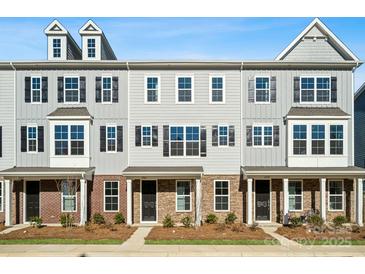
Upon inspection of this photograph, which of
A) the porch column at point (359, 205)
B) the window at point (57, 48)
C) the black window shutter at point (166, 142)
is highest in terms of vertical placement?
the window at point (57, 48)

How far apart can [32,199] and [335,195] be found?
17.8 meters

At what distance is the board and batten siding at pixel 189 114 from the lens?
2250 cm

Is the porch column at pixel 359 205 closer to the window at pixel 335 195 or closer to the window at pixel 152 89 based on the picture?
the window at pixel 335 195

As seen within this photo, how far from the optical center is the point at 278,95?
2264cm

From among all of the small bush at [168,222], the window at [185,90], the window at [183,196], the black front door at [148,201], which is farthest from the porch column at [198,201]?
the window at [185,90]

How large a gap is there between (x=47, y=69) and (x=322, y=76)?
16329 mm

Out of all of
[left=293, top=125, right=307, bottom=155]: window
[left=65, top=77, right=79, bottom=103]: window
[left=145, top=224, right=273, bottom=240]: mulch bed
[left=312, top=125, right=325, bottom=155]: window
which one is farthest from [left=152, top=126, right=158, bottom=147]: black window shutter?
[left=312, top=125, right=325, bottom=155]: window

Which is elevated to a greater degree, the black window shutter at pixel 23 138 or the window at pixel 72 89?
the window at pixel 72 89

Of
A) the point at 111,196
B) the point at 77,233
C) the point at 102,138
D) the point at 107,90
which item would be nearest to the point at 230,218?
the point at 111,196

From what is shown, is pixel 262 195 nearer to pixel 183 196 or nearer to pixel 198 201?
pixel 198 201

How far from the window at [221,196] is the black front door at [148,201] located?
11.8 feet

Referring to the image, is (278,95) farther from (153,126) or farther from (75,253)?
(75,253)

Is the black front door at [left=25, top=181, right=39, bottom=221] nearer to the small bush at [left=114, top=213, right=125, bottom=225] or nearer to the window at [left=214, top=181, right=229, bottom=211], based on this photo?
the small bush at [left=114, top=213, right=125, bottom=225]

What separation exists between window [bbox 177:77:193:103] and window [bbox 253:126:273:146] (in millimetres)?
4283
